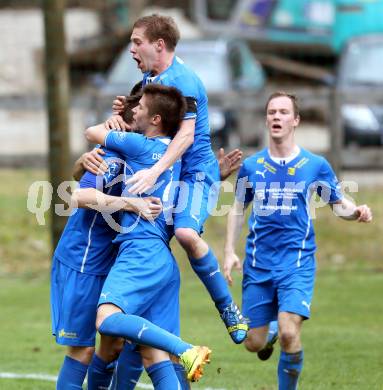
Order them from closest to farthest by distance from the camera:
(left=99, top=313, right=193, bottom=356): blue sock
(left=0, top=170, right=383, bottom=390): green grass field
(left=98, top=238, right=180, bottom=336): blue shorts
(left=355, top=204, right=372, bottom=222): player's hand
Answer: (left=99, top=313, right=193, bottom=356): blue sock, (left=98, top=238, right=180, bottom=336): blue shorts, (left=355, top=204, right=372, bottom=222): player's hand, (left=0, top=170, right=383, bottom=390): green grass field

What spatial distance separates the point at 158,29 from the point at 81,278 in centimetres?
152

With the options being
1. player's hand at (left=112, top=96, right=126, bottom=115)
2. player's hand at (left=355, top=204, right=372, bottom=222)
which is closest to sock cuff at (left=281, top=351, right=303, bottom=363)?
player's hand at (left=355, top=204, right=372, bottom=222)

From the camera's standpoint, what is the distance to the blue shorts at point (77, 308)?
23.0ft

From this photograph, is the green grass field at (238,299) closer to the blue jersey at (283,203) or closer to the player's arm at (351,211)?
the blue jersey at (283,203)

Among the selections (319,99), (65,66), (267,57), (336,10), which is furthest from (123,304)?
(267,57)

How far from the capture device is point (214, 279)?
7.39 meters

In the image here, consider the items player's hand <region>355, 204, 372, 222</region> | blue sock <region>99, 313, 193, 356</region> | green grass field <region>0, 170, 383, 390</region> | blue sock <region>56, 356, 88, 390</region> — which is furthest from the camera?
green grass field <region>0, 170, 383, 390</region>

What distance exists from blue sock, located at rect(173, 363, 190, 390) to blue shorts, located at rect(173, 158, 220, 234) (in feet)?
2.64

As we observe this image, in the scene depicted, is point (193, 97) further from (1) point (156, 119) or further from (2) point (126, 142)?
(2) point (126, 142)

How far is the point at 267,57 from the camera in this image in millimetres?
27047

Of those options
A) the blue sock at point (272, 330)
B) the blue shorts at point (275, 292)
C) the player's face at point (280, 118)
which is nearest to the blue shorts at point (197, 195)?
the player's face at point (280, 118)

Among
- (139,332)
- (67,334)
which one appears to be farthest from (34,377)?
(139,332)

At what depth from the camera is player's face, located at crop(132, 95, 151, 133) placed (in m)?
6.95

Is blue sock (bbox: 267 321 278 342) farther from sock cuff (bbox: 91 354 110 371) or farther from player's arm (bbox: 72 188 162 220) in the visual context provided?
player's arm (bbox: 72 188 162 220)
